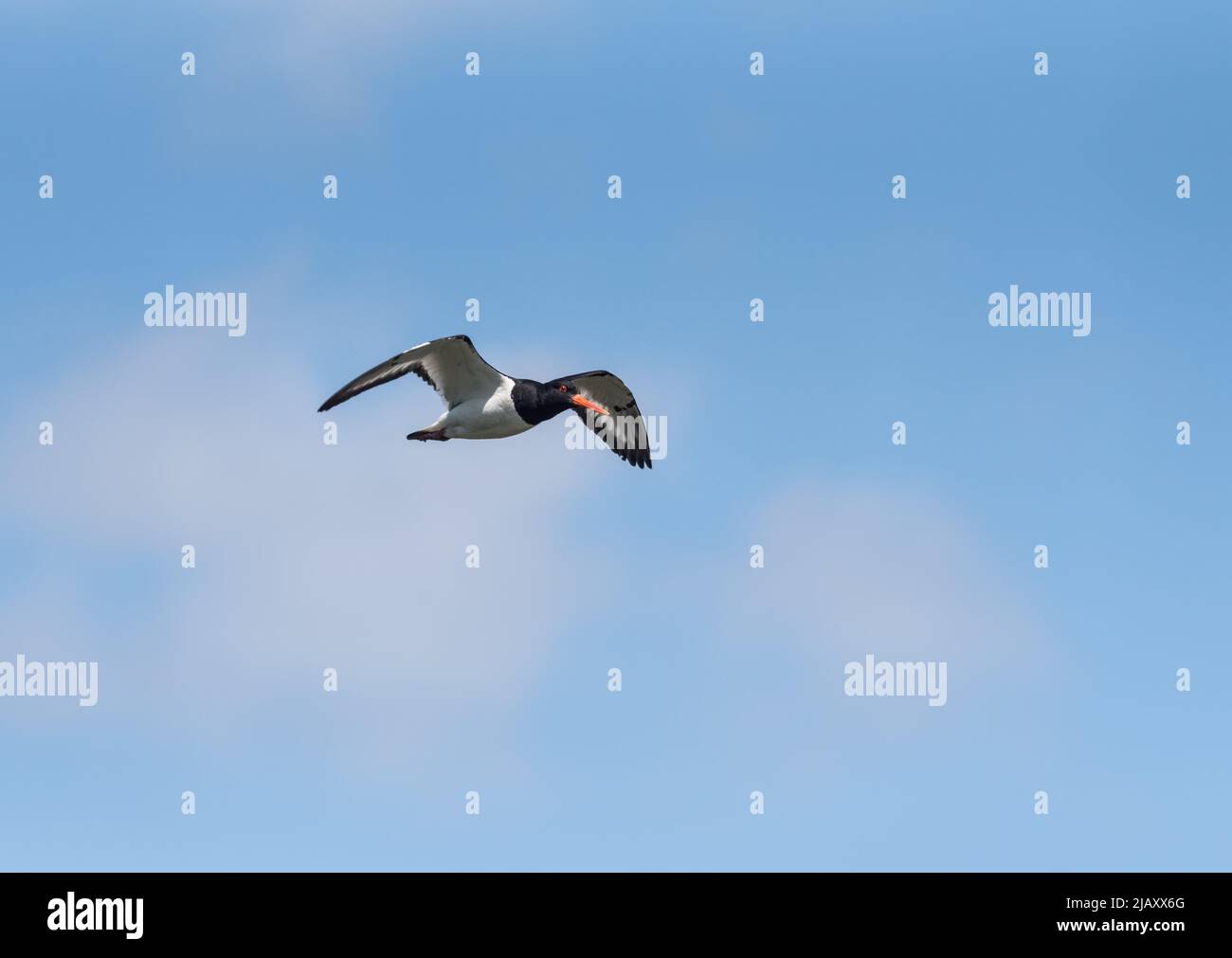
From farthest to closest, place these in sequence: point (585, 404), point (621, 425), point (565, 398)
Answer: point (621, 425)
point (585, 404)
point (565, 398)

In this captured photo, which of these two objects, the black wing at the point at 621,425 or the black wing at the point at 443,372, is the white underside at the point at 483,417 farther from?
the black wing at the point at 621,425

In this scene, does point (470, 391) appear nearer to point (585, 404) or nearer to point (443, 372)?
point (443, 372)

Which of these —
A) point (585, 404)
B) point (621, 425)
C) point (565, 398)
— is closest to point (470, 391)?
point (565, 398)

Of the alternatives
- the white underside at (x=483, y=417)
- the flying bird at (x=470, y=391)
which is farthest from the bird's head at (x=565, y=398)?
the white underside at (x=483, y=417)

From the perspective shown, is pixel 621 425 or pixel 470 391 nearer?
pixel 470 391

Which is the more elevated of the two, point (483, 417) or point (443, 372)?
point (443, 372)

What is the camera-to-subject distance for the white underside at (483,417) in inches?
901

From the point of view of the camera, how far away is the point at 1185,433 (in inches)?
1065

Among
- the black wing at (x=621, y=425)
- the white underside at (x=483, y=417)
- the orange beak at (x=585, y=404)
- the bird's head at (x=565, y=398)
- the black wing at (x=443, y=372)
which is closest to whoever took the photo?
the black wing at (x=443, y=372)

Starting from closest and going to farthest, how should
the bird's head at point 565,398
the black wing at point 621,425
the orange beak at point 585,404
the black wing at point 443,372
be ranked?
the black wing at point 443,372
the bird's head at point 565,398
the orange beak at point 585,404
the black wing at point 621,425

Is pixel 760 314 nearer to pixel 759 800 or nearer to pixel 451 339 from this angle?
pixel 451 339

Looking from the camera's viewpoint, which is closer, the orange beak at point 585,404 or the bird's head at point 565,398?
the bird's head at point 565,398

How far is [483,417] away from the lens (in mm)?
22875
